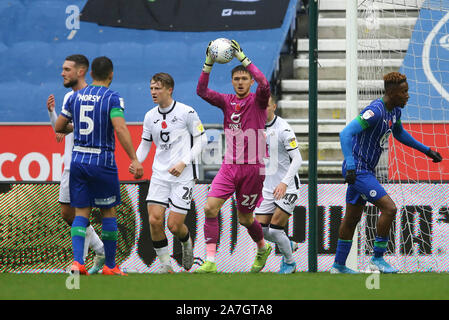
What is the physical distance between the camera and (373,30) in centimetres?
870

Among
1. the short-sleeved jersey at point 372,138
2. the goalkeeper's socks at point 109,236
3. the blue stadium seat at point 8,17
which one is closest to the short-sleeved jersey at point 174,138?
the goalkeeper's socks at point 109,236

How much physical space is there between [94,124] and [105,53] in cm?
658

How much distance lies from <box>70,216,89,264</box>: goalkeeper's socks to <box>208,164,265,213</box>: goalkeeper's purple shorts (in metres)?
1.25

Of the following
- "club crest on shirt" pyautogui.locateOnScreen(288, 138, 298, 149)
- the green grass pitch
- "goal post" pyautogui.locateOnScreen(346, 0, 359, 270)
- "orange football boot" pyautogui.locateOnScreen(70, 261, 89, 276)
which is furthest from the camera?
"goal post" pyautogui.locateOnScreen(346, 0, 359, 270)

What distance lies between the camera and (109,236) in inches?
253

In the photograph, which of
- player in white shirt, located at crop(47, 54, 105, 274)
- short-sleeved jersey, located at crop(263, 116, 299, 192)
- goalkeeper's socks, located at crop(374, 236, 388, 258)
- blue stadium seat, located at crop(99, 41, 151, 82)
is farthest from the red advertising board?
goalkeeper's socks, located at crop(374, 236, 388, 258)

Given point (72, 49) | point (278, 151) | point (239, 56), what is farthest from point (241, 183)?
point (72, 49)

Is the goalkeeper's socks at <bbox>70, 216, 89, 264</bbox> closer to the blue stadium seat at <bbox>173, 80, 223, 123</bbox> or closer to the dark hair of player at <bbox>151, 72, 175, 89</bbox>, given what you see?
the dark hair of player at <bbox>151, 72, 175, 89</bbox>

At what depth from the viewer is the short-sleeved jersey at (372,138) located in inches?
262

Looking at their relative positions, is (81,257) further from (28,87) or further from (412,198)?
(28,87)

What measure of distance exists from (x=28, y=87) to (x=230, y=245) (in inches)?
228

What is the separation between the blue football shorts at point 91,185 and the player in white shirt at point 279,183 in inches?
63.5

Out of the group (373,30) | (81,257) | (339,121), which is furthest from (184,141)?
(339,121)

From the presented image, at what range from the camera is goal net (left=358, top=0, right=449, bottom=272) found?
7910 millimetres
